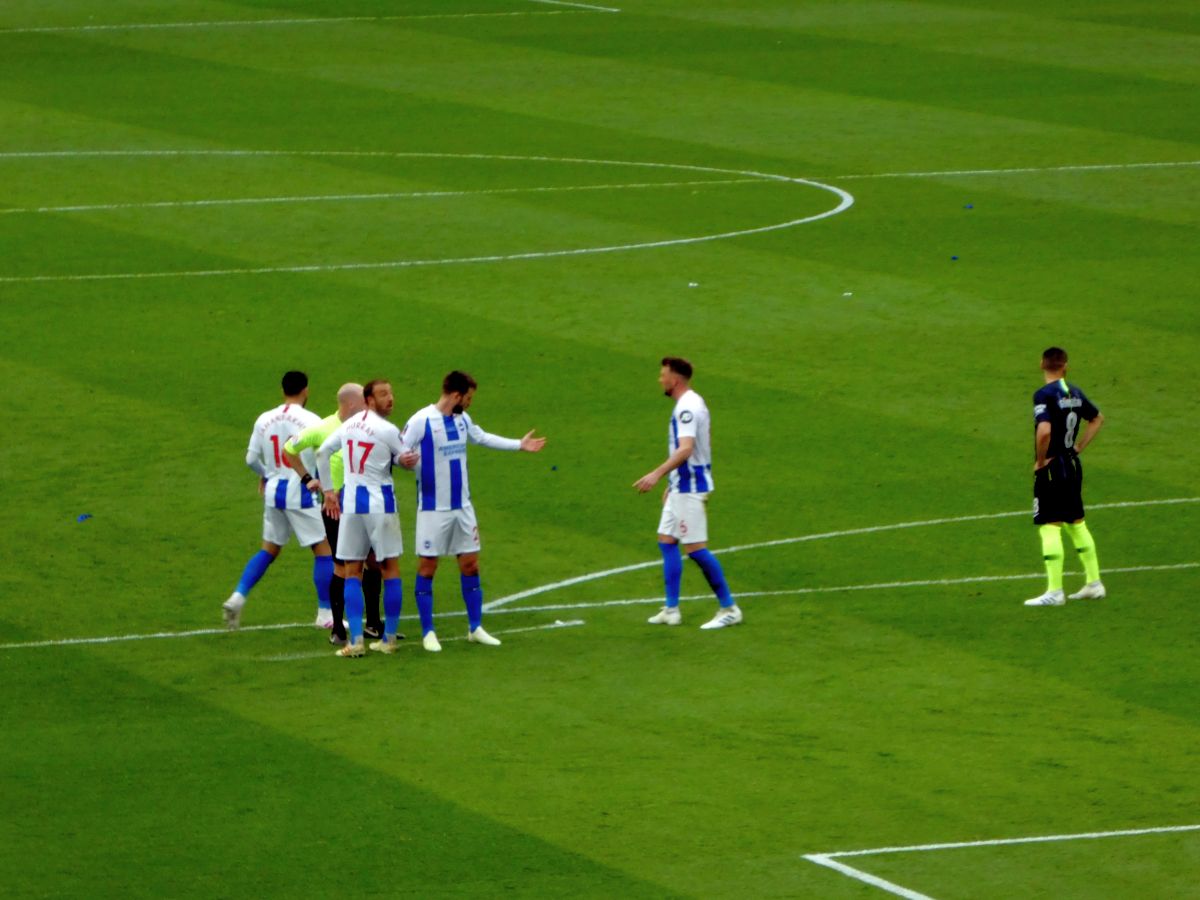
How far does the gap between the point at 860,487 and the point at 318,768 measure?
25.8ft

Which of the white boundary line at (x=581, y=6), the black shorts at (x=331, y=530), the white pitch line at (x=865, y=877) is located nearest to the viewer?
the white pitch line at (x=865, y=877)

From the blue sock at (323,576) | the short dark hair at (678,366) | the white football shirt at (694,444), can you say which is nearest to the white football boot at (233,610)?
the blue sock at (323,576)

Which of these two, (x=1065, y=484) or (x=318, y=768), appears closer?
(x=318, y=768)

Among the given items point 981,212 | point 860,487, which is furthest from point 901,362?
point 981,212

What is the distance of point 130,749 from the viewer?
14.1m

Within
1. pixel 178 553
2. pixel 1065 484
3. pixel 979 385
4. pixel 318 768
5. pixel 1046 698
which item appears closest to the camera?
pixel 318 768

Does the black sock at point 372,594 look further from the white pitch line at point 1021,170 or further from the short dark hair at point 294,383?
the white pitch line at point 1021,170

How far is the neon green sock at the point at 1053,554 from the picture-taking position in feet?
55.5

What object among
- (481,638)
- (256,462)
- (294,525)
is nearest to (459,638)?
(481,638)

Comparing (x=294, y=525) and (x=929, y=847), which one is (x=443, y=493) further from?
(x=929, y=847)

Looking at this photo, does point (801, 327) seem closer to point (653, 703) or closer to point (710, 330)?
point (710, 330)

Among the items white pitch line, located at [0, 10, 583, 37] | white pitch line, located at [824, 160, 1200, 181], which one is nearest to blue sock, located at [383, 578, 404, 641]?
white pitch line, located at [824, 160, 1200, 181]

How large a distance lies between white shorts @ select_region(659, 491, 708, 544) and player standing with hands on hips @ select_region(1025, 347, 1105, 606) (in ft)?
7.84

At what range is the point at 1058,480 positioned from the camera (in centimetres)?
1702
